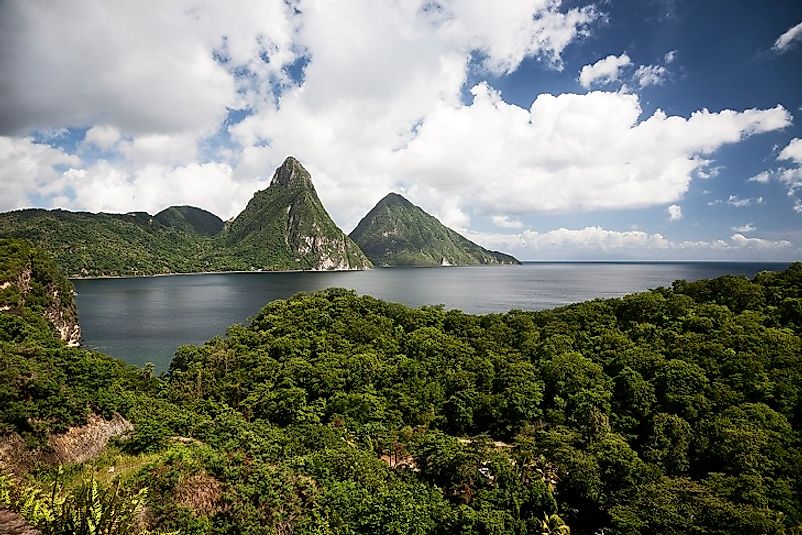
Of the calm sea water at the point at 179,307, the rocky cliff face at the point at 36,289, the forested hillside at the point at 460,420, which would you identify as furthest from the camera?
the calm sea water at the point at 179,307

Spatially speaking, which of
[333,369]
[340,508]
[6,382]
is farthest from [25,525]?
[333,369]

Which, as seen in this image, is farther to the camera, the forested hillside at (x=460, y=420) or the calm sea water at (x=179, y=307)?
the calm sea water at (x=179, y=307)

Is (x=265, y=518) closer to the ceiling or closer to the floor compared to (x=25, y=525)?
closer to the floor

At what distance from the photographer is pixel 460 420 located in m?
32.6

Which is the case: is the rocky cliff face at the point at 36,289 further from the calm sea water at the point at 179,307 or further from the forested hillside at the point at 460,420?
the forested hillside at the point at 460,420

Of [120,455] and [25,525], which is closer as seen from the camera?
[25,525]

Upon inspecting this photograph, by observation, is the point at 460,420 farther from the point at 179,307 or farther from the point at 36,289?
the point at 179,307

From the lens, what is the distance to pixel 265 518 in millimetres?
18562

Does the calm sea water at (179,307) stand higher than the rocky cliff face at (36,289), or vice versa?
the rocky cliff face at (36,289)

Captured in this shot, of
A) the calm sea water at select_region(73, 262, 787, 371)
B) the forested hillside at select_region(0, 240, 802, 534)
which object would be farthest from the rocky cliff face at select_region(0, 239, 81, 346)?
the forested hillside at select_region(0, 240, 802, 534)

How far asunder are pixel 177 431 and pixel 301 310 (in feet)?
91.8

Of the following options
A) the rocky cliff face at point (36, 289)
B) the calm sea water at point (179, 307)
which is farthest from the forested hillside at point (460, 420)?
the calm sea water at point (179, 307)

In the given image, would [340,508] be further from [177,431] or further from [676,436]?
[676,436]

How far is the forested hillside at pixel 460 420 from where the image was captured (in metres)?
19.9
